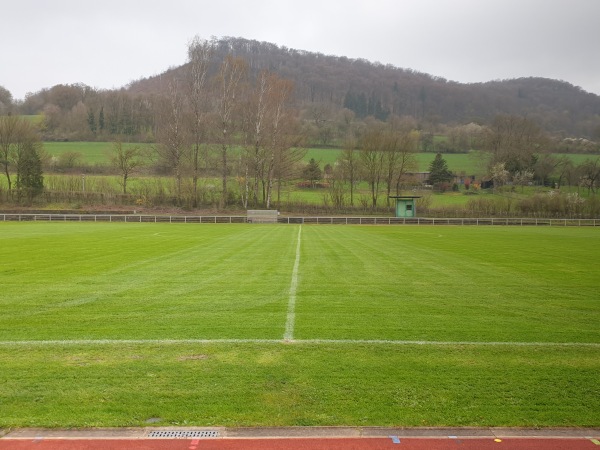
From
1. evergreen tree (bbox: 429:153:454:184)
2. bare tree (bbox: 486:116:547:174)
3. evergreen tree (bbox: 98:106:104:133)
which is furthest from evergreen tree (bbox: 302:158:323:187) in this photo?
evergreen tree (bbox: 98:106:104:133)

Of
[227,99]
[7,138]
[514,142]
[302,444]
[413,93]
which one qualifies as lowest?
[302,444]

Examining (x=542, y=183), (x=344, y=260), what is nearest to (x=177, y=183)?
(x=344, y=260)

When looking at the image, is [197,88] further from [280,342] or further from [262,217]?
[280,342]

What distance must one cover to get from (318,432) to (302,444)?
225 millimetres

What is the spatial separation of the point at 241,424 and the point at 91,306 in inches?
A: 227

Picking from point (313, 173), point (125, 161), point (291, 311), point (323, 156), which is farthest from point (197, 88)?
point (291, 311)

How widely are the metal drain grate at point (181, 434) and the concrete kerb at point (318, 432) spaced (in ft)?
0.12

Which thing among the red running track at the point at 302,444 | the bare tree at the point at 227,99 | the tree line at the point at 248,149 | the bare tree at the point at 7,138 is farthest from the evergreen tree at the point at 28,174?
the red running track at the point at 302,444

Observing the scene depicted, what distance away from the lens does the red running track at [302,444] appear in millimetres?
3893

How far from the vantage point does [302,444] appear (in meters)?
3.95

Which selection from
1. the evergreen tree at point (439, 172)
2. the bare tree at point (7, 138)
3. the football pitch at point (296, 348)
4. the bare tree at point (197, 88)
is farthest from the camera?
the evergreen tree at point (439, 172)

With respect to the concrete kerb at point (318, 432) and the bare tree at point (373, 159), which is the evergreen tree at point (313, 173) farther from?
the concrete kerb at point (318, 432)

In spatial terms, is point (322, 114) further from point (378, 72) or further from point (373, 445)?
point (373, 445)

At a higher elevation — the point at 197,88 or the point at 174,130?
the point at 197,88
